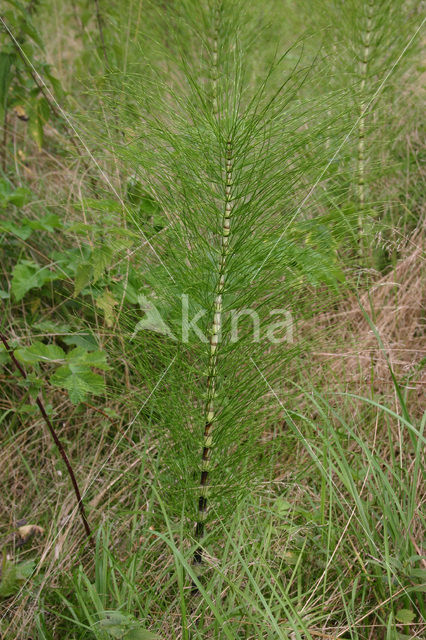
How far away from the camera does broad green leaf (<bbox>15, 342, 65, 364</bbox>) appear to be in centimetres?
158

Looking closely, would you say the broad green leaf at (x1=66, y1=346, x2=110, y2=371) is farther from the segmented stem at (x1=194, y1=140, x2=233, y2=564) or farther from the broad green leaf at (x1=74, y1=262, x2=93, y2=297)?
the segmented stem at (x1=194, y1=140, x2=233, y2=564)

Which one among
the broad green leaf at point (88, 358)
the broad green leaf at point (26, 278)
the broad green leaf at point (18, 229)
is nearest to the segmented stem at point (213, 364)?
the broad green leaf at point (88, 358)

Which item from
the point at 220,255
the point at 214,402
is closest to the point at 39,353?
the point at 214,402

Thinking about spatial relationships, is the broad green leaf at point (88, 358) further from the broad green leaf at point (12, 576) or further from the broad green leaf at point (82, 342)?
the broad green leaf at point (12, 576)

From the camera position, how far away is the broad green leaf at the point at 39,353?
1578 mm

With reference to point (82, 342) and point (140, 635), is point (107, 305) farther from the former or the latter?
point (140, 635)

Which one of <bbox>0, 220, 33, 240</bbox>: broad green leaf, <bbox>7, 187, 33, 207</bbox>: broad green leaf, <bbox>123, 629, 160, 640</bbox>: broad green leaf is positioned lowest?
<bbox>123, 629, 160, 640</bbox>: broad green leaf

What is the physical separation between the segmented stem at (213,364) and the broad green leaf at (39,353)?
A: 473 mm

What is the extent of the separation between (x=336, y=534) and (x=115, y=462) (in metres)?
0.75

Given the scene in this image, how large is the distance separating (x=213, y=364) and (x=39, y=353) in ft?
1.83

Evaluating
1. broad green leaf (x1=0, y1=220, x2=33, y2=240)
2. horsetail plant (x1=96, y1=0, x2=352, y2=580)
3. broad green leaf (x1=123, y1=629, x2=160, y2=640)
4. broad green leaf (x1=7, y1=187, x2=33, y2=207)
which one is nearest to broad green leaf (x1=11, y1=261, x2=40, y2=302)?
broad green leaf (x1=0, y1=220, x2=33, y2=240)

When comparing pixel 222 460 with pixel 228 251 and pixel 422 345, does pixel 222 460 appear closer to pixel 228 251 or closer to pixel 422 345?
pixel 228 251

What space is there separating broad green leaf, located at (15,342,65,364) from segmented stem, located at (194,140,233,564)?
47 centimetres

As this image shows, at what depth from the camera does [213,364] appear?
1356 mm
